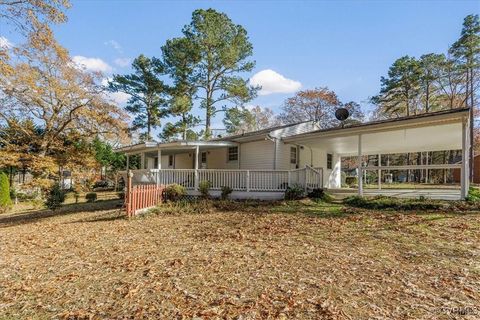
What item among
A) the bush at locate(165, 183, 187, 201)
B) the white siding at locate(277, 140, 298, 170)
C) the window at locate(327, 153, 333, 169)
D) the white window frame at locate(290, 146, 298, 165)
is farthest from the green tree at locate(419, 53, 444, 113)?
the bush at locate(165, 183, 187, 201)

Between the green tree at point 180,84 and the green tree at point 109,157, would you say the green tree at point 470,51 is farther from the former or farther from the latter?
the green tree at point 109,157

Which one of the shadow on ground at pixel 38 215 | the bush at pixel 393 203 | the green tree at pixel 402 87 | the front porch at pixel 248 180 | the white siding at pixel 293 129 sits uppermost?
the green tree at pixel 402 87

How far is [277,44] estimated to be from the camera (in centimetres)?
1548

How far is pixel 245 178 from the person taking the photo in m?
14.0

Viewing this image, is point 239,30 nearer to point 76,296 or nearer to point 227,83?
point 227,83

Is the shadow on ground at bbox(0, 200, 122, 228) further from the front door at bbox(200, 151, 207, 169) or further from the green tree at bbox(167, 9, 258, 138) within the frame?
the green tree at bbox(167, 9, 258, 138)

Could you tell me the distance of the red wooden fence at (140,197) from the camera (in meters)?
10.1

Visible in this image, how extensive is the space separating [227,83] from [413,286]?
2586 centimetres

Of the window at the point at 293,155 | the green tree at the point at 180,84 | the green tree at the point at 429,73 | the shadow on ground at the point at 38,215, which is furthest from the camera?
the green tree at the point at 429,73

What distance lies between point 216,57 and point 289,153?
1509 centimetres

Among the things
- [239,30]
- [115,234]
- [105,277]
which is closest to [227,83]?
[239,30]

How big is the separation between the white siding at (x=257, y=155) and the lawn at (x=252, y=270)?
6.92 m

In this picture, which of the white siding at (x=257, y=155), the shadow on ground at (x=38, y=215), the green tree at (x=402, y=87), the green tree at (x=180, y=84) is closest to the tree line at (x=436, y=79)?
the green tree at (x=402, y=87)

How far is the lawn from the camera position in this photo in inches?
140
